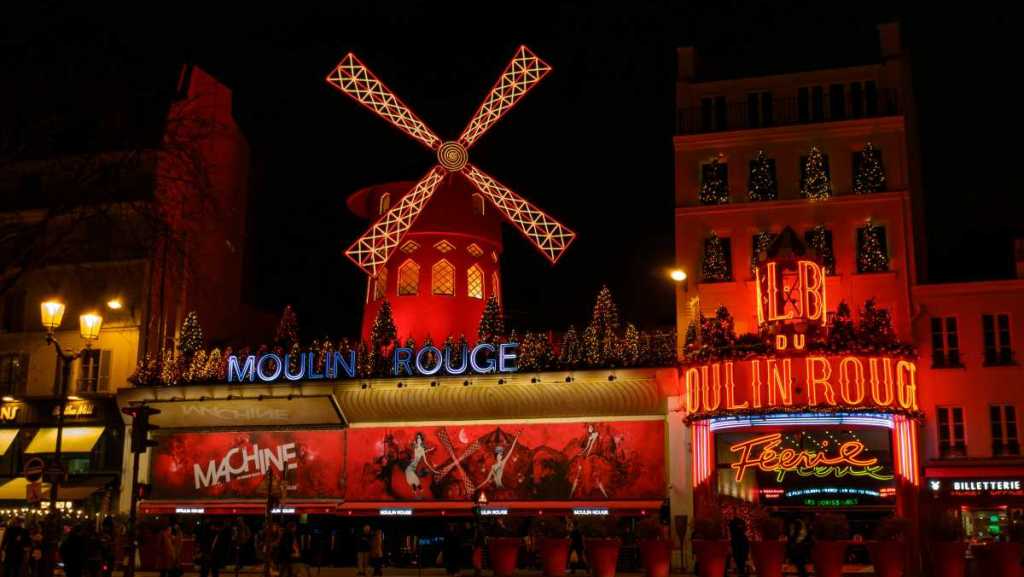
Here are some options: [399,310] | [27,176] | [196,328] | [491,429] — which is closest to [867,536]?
[491,429]

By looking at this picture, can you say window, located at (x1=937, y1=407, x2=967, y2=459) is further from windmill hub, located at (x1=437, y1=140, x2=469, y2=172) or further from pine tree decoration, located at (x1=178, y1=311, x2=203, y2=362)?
pine tree decoration, located at (x1=178, y1=311, x2=203, y2=362)

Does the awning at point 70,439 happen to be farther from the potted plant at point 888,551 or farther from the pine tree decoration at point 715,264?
the potted plant at point 888,551

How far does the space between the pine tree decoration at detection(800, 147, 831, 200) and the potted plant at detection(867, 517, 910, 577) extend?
347 inches

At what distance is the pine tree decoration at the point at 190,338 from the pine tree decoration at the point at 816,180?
14395 mm

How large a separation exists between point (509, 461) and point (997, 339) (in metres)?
10.3

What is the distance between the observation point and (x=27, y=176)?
98.6 ft

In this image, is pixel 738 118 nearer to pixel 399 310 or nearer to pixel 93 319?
pixel 399 310

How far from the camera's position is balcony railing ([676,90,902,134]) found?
81.2 feet

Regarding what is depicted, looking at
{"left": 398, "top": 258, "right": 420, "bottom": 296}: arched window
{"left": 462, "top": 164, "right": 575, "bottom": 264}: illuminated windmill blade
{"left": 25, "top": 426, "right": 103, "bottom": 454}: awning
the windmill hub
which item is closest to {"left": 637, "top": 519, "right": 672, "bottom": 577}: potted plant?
{"left": 462, "top": 164, "right": 575, "bottom": 264}: illuminated windmill blade

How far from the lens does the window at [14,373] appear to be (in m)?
30.4

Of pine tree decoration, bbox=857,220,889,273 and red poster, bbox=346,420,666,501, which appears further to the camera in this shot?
red poster, bbox=346,420,666,501

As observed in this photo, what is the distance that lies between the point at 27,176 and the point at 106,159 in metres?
17.3

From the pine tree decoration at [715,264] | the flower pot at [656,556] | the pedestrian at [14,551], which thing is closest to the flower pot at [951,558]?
the flower pot at [656,556]

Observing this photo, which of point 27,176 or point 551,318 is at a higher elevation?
point 27,176
